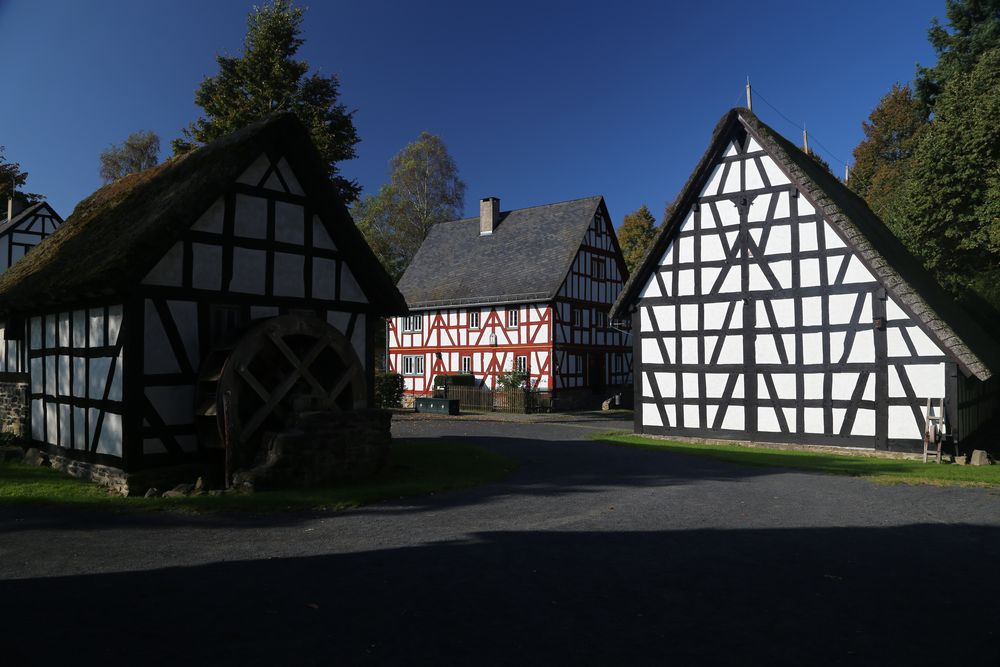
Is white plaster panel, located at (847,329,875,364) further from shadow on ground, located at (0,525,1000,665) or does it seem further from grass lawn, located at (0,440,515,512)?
shadow on ground, located at (0,525,1000,665)

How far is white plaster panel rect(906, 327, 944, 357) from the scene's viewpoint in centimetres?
1581

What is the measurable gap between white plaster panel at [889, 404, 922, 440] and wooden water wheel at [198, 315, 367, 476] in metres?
12.4

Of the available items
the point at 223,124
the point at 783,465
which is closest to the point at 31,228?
the point at 223,124

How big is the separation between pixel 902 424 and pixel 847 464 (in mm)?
2678

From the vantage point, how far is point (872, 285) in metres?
16.6

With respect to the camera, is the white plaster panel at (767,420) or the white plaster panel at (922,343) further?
the white plaster panel at (767,420)

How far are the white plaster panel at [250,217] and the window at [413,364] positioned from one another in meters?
24.5

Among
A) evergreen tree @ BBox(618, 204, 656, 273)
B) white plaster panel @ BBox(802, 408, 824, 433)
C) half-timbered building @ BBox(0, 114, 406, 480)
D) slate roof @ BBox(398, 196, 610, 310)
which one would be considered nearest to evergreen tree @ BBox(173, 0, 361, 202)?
slate roof @ BBox(398, 196, 610, 310)

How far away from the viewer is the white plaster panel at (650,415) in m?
20.3

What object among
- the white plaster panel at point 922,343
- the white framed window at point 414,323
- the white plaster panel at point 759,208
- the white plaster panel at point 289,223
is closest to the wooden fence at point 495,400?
the white framed window at point 414,323

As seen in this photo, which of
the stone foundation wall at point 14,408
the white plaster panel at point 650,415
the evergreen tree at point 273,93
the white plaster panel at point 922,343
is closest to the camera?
the stone foundation wall at point 14,408

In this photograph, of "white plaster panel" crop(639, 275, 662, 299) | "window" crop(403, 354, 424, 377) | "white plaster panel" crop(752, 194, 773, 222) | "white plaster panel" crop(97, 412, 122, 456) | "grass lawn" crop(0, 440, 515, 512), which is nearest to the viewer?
"grass lawn" crop(0, 440, 515, 512)

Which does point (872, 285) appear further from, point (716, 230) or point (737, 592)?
point (737, 592)

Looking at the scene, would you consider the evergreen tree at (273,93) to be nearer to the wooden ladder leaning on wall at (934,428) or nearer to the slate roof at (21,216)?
the slate roof at (21,216)
